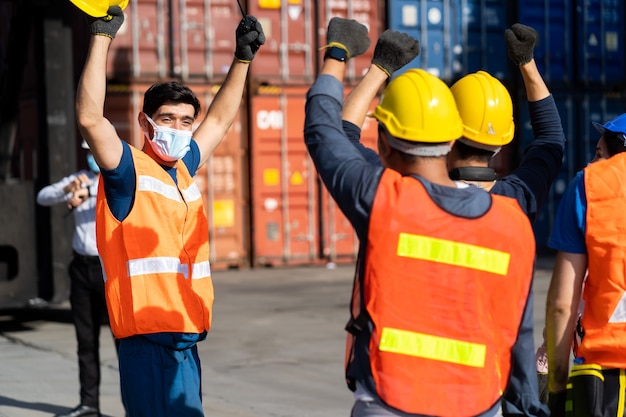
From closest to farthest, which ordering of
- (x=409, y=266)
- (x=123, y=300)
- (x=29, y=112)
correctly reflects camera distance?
(x=409, y=266), (x=123, y=300), (x=29, y=112)

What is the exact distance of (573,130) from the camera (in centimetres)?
1950

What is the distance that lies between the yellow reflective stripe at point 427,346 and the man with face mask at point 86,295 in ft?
15.1

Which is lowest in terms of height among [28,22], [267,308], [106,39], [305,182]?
[267,308]

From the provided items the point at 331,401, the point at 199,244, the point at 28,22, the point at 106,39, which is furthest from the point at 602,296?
the point at 28,22

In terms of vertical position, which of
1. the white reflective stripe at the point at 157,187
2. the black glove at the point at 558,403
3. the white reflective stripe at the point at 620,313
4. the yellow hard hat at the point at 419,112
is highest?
the yellow hard hat at the point at 419,112

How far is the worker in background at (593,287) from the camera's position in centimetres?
360

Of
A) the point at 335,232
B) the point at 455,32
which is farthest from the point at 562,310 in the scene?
the point at 455,32

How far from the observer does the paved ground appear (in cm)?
802

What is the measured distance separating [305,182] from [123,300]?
13.5 metres

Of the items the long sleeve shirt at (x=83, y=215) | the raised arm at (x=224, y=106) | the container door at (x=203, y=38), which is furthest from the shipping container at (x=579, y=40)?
the raised arm at (x=224, y=106)

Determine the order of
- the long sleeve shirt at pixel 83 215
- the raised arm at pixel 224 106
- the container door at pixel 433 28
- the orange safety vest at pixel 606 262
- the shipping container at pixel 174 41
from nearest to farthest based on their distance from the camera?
the orange safety vest at pixel 606 262
the raised arm at pixel 224 106
the long sleeve shirt at pixel 83 215
the shipping container at pixel 174 41
the container door at pixel 433 28

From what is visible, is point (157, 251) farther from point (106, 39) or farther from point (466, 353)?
point (466, 353)

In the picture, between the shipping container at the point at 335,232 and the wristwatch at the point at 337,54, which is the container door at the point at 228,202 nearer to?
the shipping container at the point at 335,232

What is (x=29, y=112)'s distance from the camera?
15.8 m
